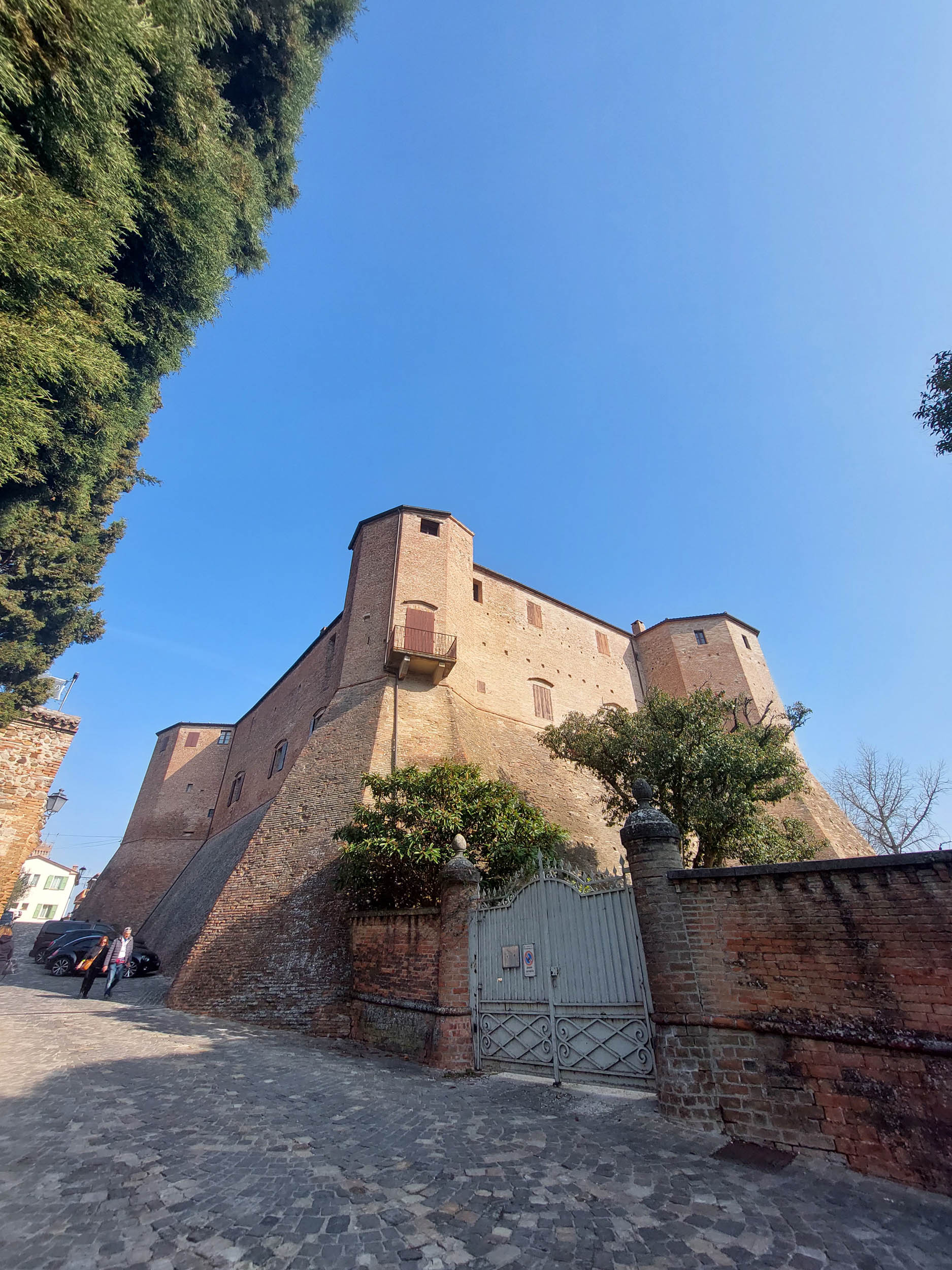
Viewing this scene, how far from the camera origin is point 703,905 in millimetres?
5027

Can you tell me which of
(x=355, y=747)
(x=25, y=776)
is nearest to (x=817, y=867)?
(x=355, y=747)

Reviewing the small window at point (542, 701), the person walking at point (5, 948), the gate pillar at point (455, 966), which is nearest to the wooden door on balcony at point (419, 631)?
the small window at point (542, 701)

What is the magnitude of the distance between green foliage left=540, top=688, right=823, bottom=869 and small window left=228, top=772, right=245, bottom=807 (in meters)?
17.0

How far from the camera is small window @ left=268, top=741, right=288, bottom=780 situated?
2133 centimetres

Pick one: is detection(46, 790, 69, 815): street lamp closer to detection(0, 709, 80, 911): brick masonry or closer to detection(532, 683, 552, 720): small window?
detection(0, 709, 80, 911): brick masonry

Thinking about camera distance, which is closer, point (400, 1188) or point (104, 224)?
point (400, 1188)

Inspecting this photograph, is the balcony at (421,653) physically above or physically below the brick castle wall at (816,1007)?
above

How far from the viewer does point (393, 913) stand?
848 centimetres

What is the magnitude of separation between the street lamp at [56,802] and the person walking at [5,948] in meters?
2.71

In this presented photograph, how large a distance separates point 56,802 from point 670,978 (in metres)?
15.2

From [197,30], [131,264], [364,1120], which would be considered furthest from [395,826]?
[197,30]

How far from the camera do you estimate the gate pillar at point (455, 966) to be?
6.96 meters

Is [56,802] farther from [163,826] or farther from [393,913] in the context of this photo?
[163,826]

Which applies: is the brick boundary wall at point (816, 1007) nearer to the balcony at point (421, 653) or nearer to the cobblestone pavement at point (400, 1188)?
the cobblestone pavement at point (400, 1188)
